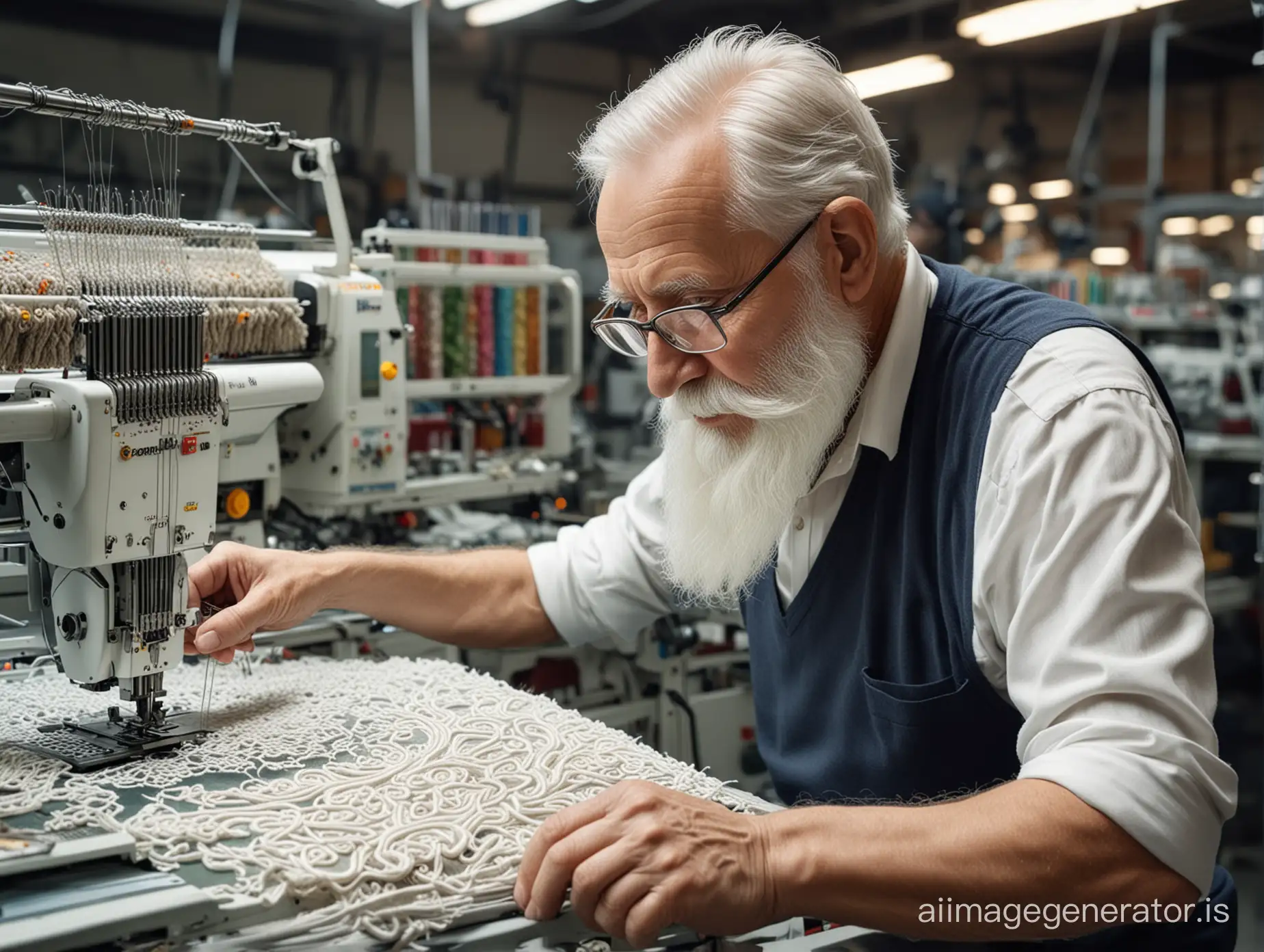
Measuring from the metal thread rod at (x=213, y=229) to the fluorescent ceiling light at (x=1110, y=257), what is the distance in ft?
14.9

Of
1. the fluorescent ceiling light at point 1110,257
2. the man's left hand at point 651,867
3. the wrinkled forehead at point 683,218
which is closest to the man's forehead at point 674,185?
the wrinkled forehead at point 683,218

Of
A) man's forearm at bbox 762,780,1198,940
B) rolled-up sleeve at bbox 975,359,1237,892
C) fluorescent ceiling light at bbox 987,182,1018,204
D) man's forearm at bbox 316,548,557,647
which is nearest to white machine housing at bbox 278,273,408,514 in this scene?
man's forearm at bbox 316,548,557,647

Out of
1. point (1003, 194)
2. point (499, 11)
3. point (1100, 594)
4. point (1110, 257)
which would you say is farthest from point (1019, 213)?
point (1100, 594)

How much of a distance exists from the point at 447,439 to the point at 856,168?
202 cm

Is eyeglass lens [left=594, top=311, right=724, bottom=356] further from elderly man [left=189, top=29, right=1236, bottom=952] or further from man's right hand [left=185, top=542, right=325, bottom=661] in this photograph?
man's right hand [left=185, top=542, right=325, bottom=661]

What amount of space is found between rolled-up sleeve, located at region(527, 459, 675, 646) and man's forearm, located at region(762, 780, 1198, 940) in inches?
31.3

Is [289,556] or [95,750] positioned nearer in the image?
[95,750]

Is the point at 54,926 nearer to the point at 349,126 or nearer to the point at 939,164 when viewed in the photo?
the point at 349,126

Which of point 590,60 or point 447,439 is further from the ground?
point 590,60

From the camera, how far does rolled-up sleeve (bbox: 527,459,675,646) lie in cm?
174

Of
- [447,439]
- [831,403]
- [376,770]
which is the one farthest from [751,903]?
[447,439]

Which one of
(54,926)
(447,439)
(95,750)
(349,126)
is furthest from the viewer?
(349,126)

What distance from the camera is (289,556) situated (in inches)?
62.5

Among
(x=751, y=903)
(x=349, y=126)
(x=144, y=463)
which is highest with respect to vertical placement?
(x=349, y=126)
